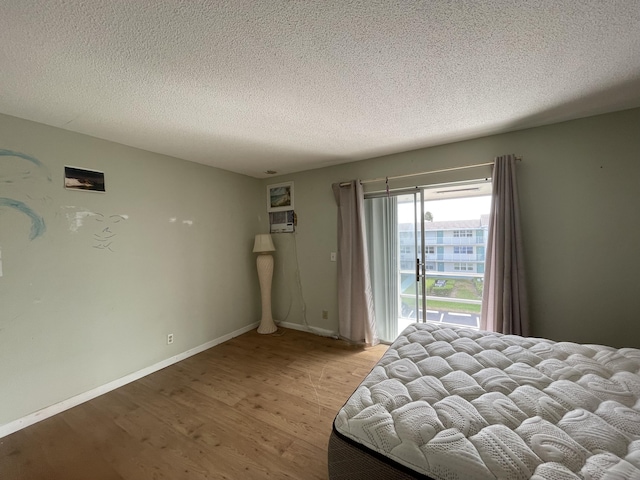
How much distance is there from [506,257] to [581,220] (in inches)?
26.3

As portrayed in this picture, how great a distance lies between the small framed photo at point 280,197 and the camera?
3650 mm

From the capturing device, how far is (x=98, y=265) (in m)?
2.21

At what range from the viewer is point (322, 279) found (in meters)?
3.45

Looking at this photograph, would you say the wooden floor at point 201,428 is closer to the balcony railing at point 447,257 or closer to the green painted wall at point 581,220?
the balcony railing at point 447,257

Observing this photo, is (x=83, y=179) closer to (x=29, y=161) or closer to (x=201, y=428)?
(x=29, y=161)

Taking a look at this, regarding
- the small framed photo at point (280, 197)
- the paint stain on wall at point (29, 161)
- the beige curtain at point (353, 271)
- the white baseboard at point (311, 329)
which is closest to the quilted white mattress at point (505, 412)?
the beige curtain at point (353, 271)

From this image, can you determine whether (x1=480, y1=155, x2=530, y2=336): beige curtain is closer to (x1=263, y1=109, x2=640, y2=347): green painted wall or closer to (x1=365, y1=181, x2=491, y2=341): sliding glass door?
(x1=263, y1=109, x2=640, y2=347): green painted wall

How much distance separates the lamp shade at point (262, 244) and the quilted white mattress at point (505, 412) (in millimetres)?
2384

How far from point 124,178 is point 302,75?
212 cm

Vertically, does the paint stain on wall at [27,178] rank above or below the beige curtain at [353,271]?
above

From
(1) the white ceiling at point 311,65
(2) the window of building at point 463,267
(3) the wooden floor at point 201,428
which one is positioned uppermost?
(1) the white ceiling at point 311,65

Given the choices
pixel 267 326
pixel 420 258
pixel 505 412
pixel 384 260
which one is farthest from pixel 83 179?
pixel 420 258

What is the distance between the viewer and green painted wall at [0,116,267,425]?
181 cm

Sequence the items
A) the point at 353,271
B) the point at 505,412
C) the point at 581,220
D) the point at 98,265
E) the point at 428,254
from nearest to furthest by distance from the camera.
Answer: the point at 505,412
the point at 581,220
the point at 98,265
the point at 428,254
the point at 353,271
